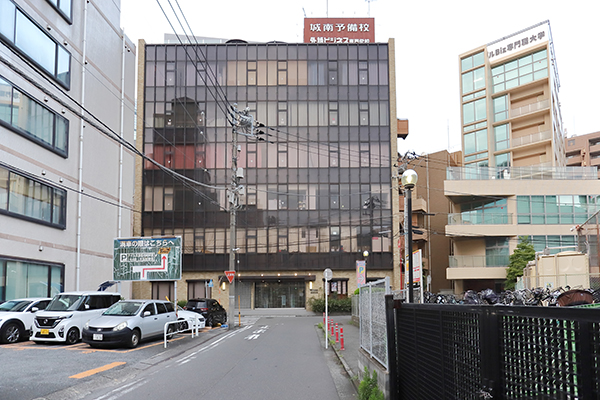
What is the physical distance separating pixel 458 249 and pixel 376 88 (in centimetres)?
1671

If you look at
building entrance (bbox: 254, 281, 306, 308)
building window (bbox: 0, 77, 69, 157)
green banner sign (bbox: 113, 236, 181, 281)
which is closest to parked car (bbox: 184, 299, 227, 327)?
green banner sign (bbox: 113, 236, 181, 281)

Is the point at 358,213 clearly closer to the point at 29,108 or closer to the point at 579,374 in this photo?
the point at 29,108

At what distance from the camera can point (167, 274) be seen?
2445cm

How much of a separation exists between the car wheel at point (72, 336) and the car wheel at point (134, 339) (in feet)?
7.54

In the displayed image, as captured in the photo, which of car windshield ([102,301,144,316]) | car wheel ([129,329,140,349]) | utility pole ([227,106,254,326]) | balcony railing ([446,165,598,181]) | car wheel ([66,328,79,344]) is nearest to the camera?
car wheel ([129,329,140,349])

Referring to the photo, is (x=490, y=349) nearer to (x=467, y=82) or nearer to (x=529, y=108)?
(x=529, y=108)

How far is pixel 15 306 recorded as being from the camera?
19594mm

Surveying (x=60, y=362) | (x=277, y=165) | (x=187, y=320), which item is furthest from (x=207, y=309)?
(x=277, y=165)

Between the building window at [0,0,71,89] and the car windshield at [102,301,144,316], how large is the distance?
38.6ft

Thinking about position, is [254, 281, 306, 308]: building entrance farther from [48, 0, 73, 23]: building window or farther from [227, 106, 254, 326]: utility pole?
[48, 0, 73, 23]: building window

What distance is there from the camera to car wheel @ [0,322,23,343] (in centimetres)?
1777

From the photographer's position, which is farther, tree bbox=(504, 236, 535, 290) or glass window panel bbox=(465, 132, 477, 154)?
glass window panel bbox=(465, 132, 477, 154)

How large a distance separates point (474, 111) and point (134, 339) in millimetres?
51848

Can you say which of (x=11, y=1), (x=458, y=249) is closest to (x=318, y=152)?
(x=458, y=249)
